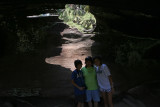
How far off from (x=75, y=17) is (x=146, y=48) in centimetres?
1791

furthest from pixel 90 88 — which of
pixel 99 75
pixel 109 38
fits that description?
pixel 109 38

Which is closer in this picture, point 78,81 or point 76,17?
point 78,81

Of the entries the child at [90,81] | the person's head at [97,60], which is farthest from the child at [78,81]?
the person's head at [97,60]

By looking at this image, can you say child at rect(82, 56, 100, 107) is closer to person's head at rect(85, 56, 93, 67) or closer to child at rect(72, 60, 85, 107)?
person's head at rect(85, 56, 93, 67)

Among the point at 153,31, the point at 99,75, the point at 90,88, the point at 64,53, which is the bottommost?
the point at 64,53

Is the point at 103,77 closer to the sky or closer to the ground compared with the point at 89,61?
closer to the ground

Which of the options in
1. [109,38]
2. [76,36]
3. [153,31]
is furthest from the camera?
[76,36]

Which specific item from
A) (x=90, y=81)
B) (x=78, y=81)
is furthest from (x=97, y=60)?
(x=78, y=81)

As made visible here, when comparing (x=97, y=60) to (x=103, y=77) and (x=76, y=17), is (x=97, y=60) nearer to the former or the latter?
(x=103, y=77)

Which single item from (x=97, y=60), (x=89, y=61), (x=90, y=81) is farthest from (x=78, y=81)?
(x=97, y=60)

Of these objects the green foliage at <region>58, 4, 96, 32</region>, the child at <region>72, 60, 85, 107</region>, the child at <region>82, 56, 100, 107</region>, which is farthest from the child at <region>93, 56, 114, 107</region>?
the green foliage at <region>58, 4, 96, 32</region>

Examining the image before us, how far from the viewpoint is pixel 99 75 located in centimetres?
502

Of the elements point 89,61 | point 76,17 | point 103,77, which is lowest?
point 103,77

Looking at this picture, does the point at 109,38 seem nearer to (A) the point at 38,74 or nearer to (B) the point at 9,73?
(A) the point at 38,74
